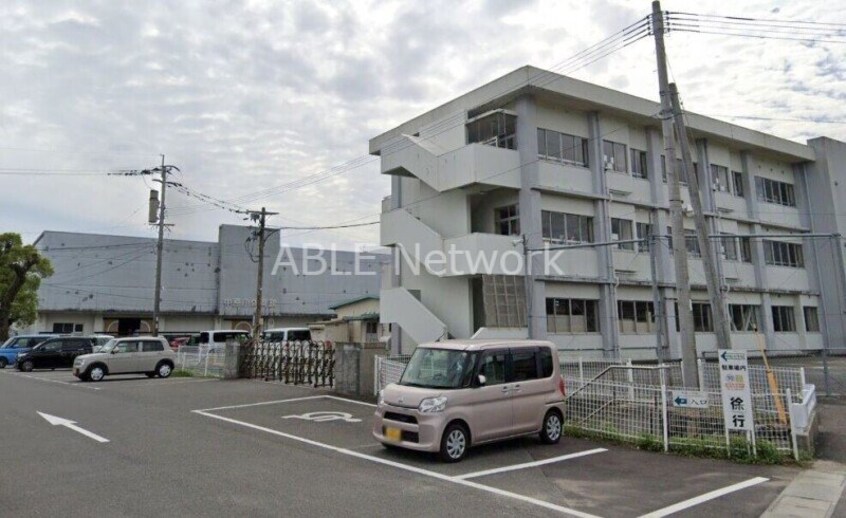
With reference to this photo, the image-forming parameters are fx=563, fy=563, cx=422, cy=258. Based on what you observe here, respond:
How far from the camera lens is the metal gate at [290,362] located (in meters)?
17.8

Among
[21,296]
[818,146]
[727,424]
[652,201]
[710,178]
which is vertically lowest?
[727,424]

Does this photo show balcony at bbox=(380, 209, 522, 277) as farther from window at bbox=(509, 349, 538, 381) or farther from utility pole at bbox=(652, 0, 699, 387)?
window at bbox=(509, 349, 538, 381)

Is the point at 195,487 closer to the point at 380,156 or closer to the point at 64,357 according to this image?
the point at 380,156

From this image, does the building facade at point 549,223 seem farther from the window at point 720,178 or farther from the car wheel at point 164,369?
the car wheel at point 164,369

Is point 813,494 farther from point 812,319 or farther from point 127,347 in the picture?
point 812,319

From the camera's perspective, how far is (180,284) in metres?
46.0

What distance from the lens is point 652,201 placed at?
25.5 m

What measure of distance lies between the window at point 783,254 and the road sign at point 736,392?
2575 cm

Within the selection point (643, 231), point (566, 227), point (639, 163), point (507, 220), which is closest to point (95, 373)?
point (507, 220)

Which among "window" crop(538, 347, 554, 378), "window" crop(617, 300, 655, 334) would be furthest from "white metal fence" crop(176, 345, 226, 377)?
"window" crop(617, 300, 655, 334)

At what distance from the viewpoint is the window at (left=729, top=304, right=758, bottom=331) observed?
2870 centimetres

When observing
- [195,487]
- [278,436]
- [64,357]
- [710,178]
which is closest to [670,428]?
[278,436]

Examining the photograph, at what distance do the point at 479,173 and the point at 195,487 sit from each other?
16281 mm

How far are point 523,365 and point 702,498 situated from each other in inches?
132
